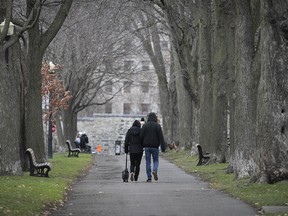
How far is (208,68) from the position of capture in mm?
29891

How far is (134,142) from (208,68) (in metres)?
10.3

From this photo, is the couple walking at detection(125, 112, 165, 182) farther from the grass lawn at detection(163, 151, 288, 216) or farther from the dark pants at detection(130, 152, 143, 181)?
the grass lawn at detection(163, 151, 288, 216)

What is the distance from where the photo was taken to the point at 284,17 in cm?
1528

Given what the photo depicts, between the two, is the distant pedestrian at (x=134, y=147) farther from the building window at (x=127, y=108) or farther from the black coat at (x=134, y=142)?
the building window at (x=127, y=108)

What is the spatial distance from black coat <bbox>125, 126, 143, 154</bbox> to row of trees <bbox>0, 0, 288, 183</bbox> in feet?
8.49

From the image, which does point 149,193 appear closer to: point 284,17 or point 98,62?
point 284,17

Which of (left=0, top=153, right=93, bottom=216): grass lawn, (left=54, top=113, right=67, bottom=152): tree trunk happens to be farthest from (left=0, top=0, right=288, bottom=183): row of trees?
(left=54, top=113, right=67, bottom=152): tree trunk

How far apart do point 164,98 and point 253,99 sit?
1367 inches

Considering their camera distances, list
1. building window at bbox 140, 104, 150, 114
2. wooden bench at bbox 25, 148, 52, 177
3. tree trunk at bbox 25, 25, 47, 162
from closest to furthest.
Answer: wooden bench at bbox 25, 148, 52, 177 < tree trunk at bbox 25, 25, 47, 162 < building window at bbox 140, 104, 150, 114

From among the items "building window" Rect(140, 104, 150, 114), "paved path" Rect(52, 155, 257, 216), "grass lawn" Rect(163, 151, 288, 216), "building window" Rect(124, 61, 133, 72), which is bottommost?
"paved path" Rect(52, 155, 257, 216)

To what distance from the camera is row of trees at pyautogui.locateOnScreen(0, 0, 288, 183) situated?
1536 centimetres

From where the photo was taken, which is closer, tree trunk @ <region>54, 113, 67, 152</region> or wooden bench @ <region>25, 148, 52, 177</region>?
wooden bench @ <region>25, 148, 52, 177</region>

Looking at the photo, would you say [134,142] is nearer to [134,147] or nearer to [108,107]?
[134,147]

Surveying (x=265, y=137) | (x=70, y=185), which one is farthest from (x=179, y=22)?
(x=265, y=137)
